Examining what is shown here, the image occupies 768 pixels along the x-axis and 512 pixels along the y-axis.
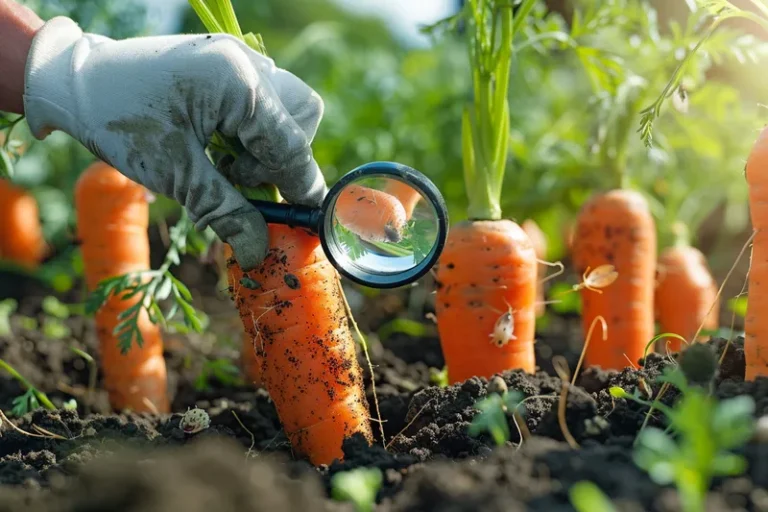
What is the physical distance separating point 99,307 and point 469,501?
5.02 ft

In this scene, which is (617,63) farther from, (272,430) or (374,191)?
(272,430)

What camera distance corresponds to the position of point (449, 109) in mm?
3525

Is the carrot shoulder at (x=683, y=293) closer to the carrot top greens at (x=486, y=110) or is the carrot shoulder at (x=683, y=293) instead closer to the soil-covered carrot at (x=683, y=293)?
the soil-covered carrot at (x=683, y=293)

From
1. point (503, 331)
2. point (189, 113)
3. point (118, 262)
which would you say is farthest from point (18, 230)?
point (503, 331)

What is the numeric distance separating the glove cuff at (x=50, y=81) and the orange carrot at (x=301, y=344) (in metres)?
0.50

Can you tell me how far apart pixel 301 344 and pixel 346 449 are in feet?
1.09

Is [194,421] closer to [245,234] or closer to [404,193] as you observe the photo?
[245,234]

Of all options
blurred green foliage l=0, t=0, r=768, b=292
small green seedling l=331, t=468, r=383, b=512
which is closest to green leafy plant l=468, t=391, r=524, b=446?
small green seedling l=331, t=468, r=383, b=512

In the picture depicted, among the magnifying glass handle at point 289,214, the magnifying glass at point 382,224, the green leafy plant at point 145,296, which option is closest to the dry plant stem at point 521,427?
the magnifying glass at point 382,224

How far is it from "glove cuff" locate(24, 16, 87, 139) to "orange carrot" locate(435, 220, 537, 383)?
1036 mm

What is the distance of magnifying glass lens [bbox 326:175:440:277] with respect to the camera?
1690mm

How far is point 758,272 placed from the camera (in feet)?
5.99

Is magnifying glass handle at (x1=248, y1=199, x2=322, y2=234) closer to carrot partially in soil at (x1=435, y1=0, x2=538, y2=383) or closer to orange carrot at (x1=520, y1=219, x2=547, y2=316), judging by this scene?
carrot partially in soil at (x1=435, y1=0, x2=538, y2=383)

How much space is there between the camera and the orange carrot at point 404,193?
168 cm
